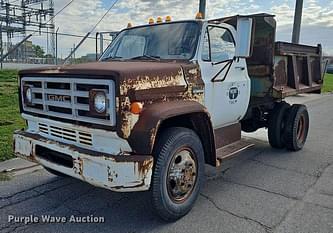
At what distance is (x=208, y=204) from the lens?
3875 mm

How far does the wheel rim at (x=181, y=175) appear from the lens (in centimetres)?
344

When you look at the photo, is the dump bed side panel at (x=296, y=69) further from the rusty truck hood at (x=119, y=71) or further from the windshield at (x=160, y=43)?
the rusty truck hood at (x=119, y=71)

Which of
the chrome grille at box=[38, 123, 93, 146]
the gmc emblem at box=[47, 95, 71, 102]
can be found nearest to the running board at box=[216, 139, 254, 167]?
the chrome grille at box=[38, 123, 93, 146]

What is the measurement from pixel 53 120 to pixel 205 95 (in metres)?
1.81

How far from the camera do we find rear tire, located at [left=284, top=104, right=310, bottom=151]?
6.16 meters

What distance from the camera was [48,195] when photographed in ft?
13.1

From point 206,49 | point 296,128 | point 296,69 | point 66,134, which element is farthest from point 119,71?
point 296,69

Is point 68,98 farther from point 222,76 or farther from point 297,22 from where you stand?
point 297,22

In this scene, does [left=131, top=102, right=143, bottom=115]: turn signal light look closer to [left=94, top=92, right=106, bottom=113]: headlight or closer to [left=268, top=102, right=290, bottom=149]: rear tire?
[left=94, top=92, right=106, bottom=113]: headlight

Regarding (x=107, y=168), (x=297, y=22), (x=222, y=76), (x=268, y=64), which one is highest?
(x=297, y=22)

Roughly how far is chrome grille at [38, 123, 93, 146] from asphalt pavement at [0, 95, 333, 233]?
0.85 meters

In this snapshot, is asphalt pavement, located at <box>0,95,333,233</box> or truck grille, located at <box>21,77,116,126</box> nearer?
truck grille, located at <box>21,77,116,126</box>

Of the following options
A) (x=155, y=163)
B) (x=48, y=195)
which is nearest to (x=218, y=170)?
(x=155, y=163)

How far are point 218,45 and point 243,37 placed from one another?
20.8 inches
